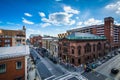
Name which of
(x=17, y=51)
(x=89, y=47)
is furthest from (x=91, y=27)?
(x=17, y=51)

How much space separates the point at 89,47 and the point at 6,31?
154 feet

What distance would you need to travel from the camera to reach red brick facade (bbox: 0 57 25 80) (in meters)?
17.0

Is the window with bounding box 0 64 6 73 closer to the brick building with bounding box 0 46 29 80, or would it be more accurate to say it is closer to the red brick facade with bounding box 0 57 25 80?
the brick building with bounding box 0 46 29 80

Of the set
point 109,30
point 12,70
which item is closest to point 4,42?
point 12,70

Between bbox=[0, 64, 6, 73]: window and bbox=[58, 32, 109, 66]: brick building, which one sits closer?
bbox=[0, 64, 6, 73]: window

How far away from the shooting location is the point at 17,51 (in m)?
19.1

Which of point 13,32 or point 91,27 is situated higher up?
point 91,27

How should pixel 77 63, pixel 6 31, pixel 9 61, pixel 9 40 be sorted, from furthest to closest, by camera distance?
pixel 6 31 < pixel 9 40 < pixel 77 63 < pixel 9 61

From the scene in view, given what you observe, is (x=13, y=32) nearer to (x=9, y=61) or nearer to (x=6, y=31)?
(x=6, y=31)

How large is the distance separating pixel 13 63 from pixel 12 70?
50.0 inches

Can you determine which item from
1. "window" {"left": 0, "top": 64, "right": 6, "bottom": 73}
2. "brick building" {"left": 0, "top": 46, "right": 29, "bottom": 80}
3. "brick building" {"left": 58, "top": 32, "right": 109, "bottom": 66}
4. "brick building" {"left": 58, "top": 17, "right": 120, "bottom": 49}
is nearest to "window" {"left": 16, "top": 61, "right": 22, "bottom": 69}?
"brick building" {"left": 0, "top": 46, "right": 29, "bottom": 80}

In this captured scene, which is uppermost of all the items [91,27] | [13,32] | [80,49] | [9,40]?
[91,27]

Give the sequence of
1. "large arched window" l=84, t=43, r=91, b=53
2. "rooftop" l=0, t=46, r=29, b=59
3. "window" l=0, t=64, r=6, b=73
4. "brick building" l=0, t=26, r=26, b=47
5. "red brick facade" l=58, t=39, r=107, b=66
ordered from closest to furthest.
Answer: "window" l=0, t=64, r=6, b=73, "rooftop" l=0, t=46, r=29, b=59, "red brick facade" l=58, t=39, r=107, b=66, "large arched window" l=84, t=43, r=91, b=53, "brick building" l=0, t=26, r=26, b=47

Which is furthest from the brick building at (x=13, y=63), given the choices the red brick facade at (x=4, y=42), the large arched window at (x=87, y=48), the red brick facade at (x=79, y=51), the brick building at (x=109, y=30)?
the brick building at (x=109, y=30)
